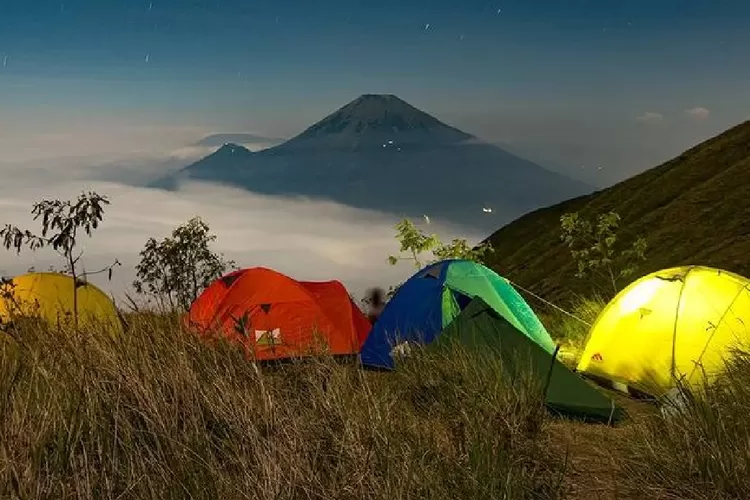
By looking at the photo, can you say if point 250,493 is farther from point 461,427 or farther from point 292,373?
point 292,373

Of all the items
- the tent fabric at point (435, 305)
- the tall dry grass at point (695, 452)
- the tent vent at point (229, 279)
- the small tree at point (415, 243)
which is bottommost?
the tall dry grass at point (695, 452)

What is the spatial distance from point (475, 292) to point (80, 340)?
7109 mm

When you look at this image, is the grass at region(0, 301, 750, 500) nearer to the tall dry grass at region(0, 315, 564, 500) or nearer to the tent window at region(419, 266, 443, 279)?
the tall dry grass at region(0, 315, 564, 500)

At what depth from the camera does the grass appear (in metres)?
4.32

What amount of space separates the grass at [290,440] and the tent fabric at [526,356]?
1.92 metres

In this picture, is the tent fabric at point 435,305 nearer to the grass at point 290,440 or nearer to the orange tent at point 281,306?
the orange tent at point 281,306

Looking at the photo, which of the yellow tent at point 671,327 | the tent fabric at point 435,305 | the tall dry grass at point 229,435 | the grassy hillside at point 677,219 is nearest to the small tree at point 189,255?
the tent fabric at point 435,305

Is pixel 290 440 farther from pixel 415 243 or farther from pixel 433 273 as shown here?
pixel 415 243

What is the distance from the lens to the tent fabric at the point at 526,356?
26.5ft

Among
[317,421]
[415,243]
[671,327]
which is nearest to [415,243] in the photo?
[415,243]

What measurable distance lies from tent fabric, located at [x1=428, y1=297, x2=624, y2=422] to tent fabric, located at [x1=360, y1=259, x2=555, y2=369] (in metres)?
1.86

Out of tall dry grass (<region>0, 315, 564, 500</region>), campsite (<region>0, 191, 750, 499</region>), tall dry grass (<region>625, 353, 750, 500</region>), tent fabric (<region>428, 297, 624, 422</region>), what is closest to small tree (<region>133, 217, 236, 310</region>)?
tent fabric (<region>428, 297, 624, 422</region>)

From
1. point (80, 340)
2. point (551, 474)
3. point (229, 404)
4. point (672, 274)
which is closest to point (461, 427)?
point (551, 474)

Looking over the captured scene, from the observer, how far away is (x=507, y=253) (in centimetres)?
11362
